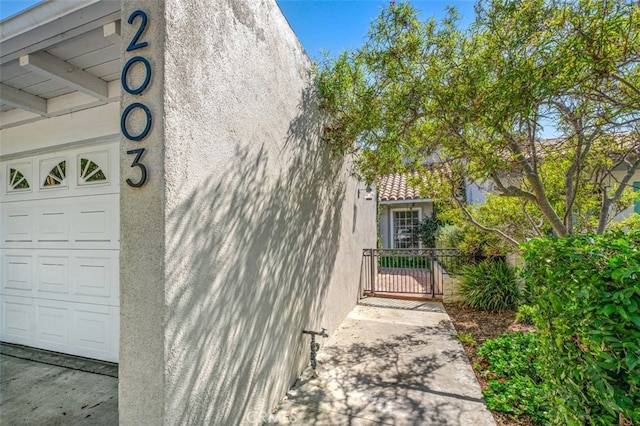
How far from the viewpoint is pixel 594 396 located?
5.68ft

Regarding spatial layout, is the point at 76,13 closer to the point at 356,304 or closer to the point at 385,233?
the point at 356,304

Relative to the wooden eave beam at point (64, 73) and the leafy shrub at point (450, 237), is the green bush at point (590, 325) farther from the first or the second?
the leafy shrub at point (450, 237)

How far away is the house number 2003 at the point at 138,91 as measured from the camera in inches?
76.5

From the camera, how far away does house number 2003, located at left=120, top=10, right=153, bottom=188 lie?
194 centimetres

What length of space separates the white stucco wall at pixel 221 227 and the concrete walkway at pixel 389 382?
1.27 ft

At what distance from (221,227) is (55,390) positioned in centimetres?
321

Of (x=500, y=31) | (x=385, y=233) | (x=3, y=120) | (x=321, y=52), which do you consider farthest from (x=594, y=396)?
(x=385, y=233)

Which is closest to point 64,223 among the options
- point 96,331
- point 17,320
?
point 96,331

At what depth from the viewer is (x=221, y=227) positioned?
2498mm

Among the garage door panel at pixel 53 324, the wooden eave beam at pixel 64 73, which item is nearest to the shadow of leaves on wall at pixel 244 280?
the wooden eave beam at pixel 64 73

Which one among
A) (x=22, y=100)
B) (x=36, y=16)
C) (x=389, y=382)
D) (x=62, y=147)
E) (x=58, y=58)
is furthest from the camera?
(x=62, y=147)

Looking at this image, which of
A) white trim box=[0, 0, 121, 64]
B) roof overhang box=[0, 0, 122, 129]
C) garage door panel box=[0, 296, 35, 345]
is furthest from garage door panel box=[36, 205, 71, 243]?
white trim box=[0, 0, 121, 64]

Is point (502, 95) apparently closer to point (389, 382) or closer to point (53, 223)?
point (389, 382)

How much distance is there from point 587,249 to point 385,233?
45.4 ft
